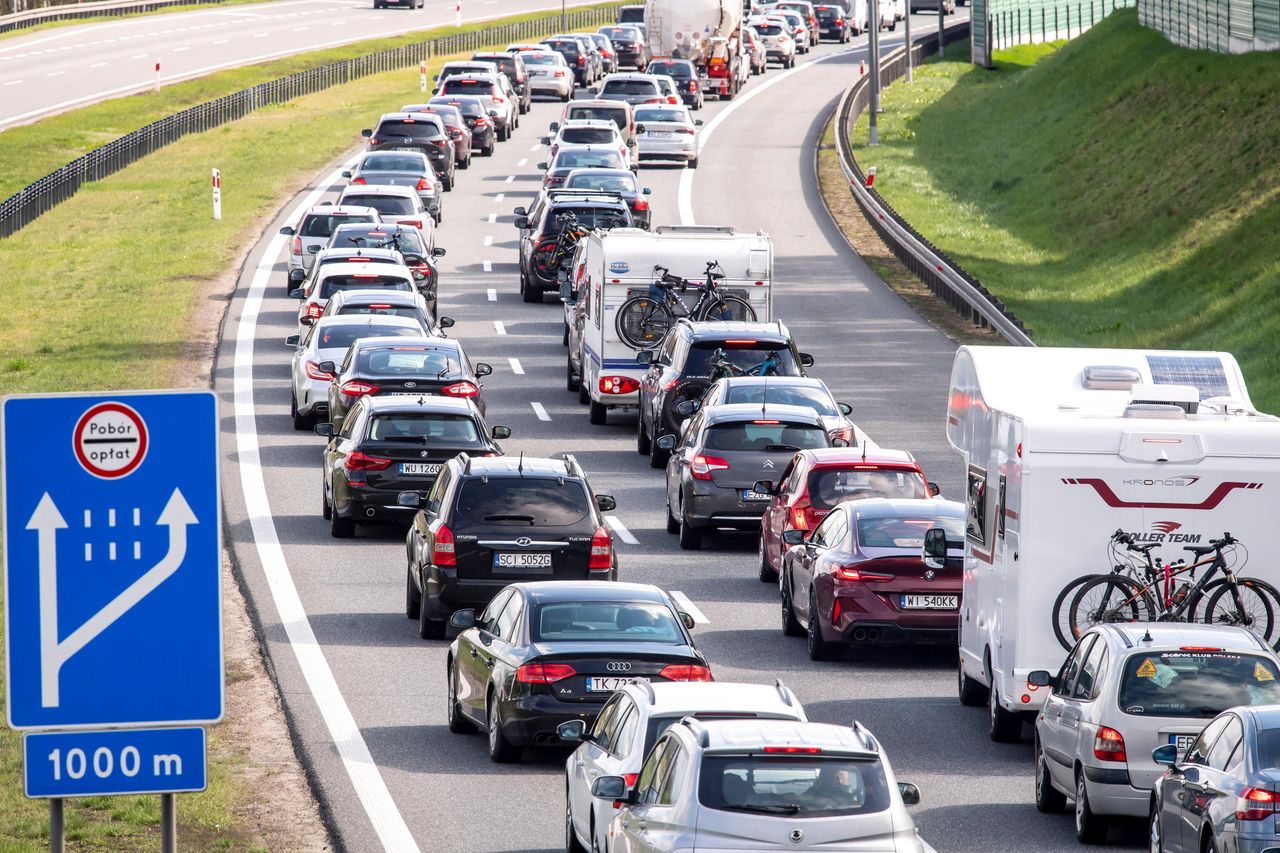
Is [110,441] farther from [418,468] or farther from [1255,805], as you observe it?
[418,468]

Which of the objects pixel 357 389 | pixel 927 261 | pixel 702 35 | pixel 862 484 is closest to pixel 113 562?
pixel 862 484

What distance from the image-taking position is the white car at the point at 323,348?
1271 inches

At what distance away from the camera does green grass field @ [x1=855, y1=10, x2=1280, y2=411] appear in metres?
42.9

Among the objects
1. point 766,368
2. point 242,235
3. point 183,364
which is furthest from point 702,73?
point 766,368

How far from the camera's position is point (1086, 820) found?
46.5 feet

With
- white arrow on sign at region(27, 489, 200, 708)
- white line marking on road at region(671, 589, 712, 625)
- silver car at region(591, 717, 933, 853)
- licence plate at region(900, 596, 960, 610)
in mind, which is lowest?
white line marking on road at region(671, 589, 712, 625)

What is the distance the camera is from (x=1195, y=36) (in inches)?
2515

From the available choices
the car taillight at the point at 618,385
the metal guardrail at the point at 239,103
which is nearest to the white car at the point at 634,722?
the car taillight at the point at 618,385

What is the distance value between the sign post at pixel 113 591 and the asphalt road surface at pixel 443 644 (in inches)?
278

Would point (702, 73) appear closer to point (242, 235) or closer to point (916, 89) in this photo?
point (916, 89)

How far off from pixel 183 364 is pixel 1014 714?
2335cm

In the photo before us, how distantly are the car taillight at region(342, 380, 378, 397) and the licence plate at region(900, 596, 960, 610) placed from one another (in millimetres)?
11069

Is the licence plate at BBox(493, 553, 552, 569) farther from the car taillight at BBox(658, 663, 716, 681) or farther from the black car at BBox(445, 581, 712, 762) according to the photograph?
the car taillight at BBox(658, 663, 716, 681)

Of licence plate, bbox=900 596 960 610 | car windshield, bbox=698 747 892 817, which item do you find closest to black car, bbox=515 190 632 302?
licence plate, bbox=900 596 960 610
